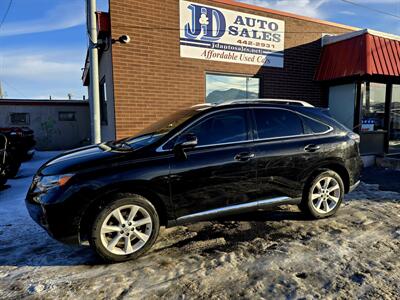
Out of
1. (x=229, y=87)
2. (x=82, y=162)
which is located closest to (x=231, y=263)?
(x=82, y=162)

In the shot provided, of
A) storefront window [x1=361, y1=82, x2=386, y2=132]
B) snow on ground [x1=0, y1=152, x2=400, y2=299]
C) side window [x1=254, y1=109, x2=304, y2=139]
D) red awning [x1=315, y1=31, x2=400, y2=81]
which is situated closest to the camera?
snow on ground [x1=0, y1=152, x2=400, y2=299]

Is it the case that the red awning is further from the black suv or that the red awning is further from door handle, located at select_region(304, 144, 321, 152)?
door handle, located at select_region(304, 144, 321, 152)

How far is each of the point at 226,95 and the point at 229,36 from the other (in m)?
1.58

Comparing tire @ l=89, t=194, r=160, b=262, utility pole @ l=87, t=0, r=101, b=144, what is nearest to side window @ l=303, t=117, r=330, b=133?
tire @ l=89, t=194, r=160, b=262

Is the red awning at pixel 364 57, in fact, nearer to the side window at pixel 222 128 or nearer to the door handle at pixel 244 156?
the side window at pixel 222 128

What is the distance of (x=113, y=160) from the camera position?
367 cm

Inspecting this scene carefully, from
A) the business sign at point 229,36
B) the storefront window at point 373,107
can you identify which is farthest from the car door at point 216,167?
the storefront window at point 373,107

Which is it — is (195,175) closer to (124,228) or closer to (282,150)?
(124,228)

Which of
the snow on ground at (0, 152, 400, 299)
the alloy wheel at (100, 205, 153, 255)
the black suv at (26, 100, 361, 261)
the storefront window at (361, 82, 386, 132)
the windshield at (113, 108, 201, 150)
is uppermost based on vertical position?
the storefront window at (361, 82, 386, 132)

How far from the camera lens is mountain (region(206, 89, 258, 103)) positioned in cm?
898

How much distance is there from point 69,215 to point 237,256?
1.90 meters

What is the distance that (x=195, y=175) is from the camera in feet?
12.8

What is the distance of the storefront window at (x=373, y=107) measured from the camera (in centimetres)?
975

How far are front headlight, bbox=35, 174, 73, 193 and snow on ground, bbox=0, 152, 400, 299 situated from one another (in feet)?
2.81
